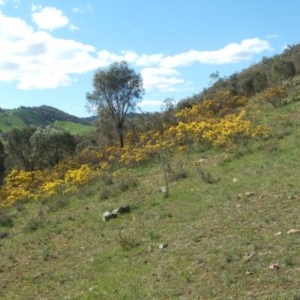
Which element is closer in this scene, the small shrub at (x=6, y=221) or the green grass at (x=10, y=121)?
the small shrub at (x=6, y=221)

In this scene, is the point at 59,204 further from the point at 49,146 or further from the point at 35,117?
the point at 35,117

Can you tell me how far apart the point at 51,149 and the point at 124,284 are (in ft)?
108

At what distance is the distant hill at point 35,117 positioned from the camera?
471 feet

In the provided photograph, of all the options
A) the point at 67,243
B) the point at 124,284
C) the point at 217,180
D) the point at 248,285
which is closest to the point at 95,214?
the point at 67,243

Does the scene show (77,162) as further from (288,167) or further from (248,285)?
(248,285)

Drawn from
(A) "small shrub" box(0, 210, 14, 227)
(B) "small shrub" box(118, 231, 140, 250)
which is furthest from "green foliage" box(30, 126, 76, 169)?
(B) "small shrub" box(118, 231, 140, 250)

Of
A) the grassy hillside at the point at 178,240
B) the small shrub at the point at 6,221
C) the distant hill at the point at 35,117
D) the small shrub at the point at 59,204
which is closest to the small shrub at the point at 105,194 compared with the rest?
the grassy hillside at the point at 178,240

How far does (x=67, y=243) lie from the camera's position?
1241 centimetres

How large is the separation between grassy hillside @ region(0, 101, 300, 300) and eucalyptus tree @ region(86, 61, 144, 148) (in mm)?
21628

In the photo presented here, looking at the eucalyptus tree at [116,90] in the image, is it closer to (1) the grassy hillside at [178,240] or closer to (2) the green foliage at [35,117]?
(1) the grassy hillside at [178,240]

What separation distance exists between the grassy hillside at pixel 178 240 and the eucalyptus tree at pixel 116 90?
71.0 feet

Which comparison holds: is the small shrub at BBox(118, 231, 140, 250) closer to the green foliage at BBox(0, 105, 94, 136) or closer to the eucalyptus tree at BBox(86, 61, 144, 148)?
the eucalyptus tree at BBox(86, 61, 144, 148)

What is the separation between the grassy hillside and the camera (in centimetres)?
731

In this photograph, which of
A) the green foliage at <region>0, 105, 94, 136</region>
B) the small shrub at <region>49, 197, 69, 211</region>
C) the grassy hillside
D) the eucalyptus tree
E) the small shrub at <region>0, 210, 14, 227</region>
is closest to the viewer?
the grassy hillside
